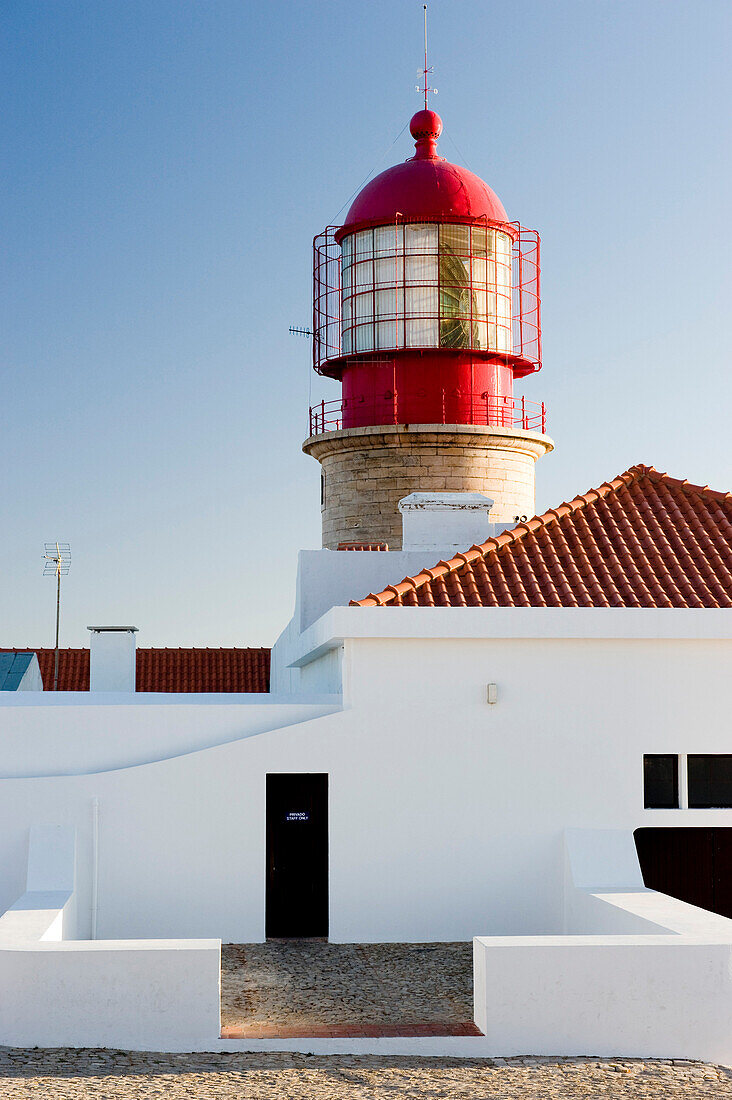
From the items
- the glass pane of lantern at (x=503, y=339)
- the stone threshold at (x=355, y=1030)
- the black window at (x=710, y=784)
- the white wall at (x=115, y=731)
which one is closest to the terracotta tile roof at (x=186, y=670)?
the glass pane of lantern at (x=503, y=339)

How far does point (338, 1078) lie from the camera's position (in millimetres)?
9102

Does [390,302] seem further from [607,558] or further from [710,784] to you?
[710,784]

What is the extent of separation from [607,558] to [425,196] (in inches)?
542

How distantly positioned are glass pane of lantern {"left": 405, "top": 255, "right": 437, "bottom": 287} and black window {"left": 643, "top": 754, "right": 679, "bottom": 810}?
15.0 metres

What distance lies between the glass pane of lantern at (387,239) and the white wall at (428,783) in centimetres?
1483

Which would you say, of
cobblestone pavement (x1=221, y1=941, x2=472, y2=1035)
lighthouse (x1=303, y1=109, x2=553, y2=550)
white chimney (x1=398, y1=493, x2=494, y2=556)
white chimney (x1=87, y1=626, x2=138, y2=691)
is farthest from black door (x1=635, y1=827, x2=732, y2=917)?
white chimney (x1=87, y1=626, x2=138, y2=691)

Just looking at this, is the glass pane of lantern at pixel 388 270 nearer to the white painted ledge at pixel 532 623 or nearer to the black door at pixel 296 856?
the white painted ledge at pixel 532 623

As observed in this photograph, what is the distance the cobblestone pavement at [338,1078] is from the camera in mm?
8672

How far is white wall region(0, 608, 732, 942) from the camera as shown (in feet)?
45.4

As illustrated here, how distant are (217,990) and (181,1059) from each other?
0.58 meters

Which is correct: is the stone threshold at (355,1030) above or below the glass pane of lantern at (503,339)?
below

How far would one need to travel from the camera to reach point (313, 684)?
19250 millimetres

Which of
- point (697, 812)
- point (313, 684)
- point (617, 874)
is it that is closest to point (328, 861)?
point (617, 874)

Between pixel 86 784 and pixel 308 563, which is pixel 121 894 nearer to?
pixel 86 784
